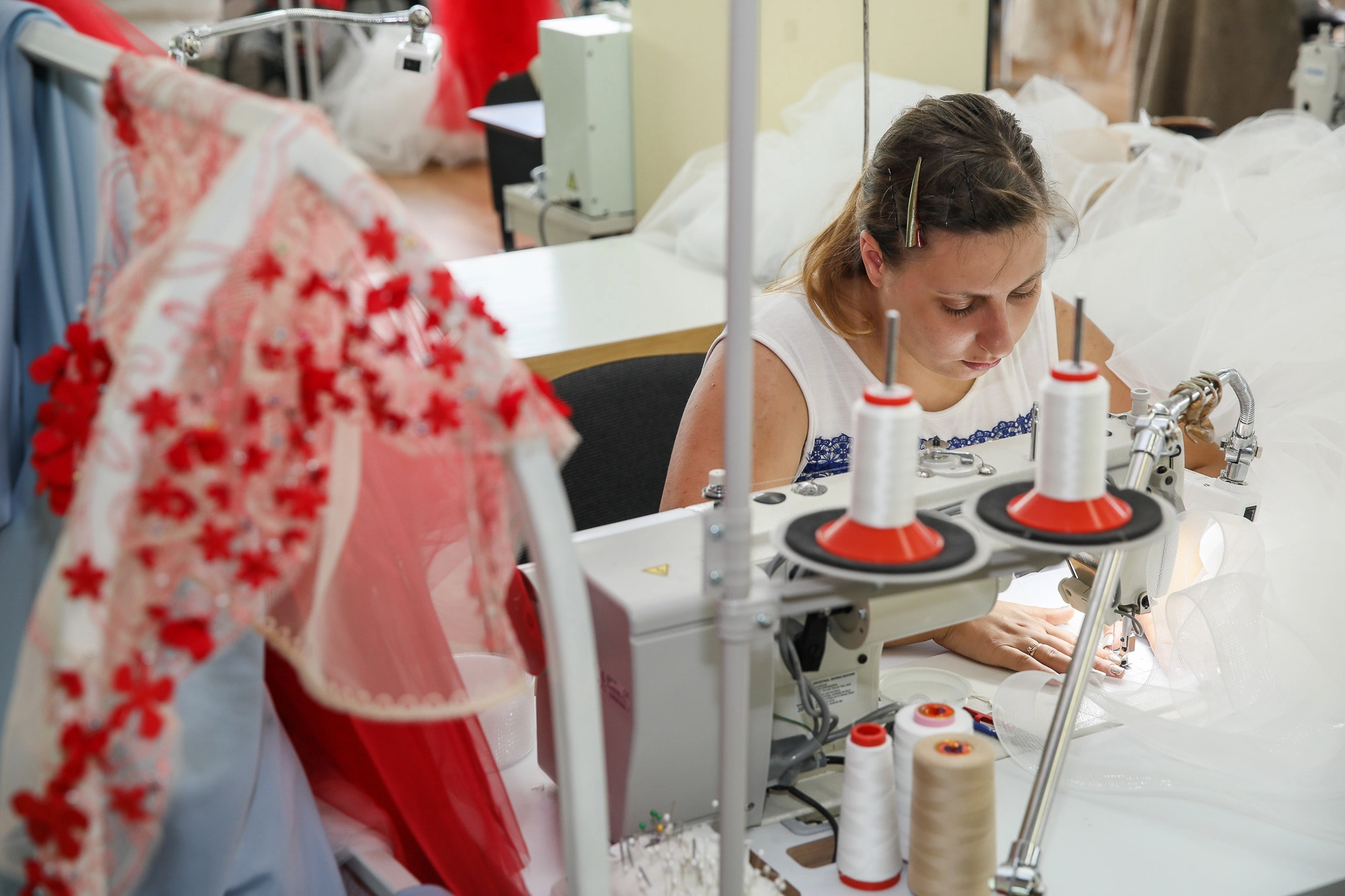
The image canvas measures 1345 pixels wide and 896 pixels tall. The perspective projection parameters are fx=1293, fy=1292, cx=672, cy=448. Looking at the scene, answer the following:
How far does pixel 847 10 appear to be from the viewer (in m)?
2.88

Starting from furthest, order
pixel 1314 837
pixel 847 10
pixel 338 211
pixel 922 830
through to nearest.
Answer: pixel 847 10
pixel 1314 837
pixel 922 830
pixel 338 211

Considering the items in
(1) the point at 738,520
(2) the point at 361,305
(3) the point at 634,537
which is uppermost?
(2) the point at 361,305

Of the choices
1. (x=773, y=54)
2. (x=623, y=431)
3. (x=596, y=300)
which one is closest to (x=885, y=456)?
(x=623, y=431)

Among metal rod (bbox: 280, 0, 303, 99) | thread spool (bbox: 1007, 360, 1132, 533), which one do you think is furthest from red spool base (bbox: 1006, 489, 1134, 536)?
metal rod (bbox: 280, 0, 303, 99)

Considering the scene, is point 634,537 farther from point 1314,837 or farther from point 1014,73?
point 1014,73

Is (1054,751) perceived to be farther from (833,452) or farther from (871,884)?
(833,452)

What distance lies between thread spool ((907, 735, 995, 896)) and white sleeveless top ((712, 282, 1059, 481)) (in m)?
0.65

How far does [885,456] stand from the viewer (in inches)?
30.4

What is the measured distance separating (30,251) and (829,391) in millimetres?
961

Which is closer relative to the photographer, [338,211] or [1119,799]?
[338,211]

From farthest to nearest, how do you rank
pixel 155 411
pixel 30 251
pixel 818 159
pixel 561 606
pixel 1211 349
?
pixel 818 159, pixel 1211 349, pixel 30 251, pixel 561 606, pixel 155 411

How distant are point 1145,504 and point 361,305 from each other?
0.51 meters

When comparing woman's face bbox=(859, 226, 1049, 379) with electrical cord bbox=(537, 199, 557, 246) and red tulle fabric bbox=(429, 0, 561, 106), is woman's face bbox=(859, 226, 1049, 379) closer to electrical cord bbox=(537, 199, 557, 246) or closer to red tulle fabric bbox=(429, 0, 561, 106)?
electrical cord bbox=(537, 199, 557, 246)

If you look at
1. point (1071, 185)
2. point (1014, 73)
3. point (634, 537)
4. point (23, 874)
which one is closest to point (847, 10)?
point (1071, 185)
